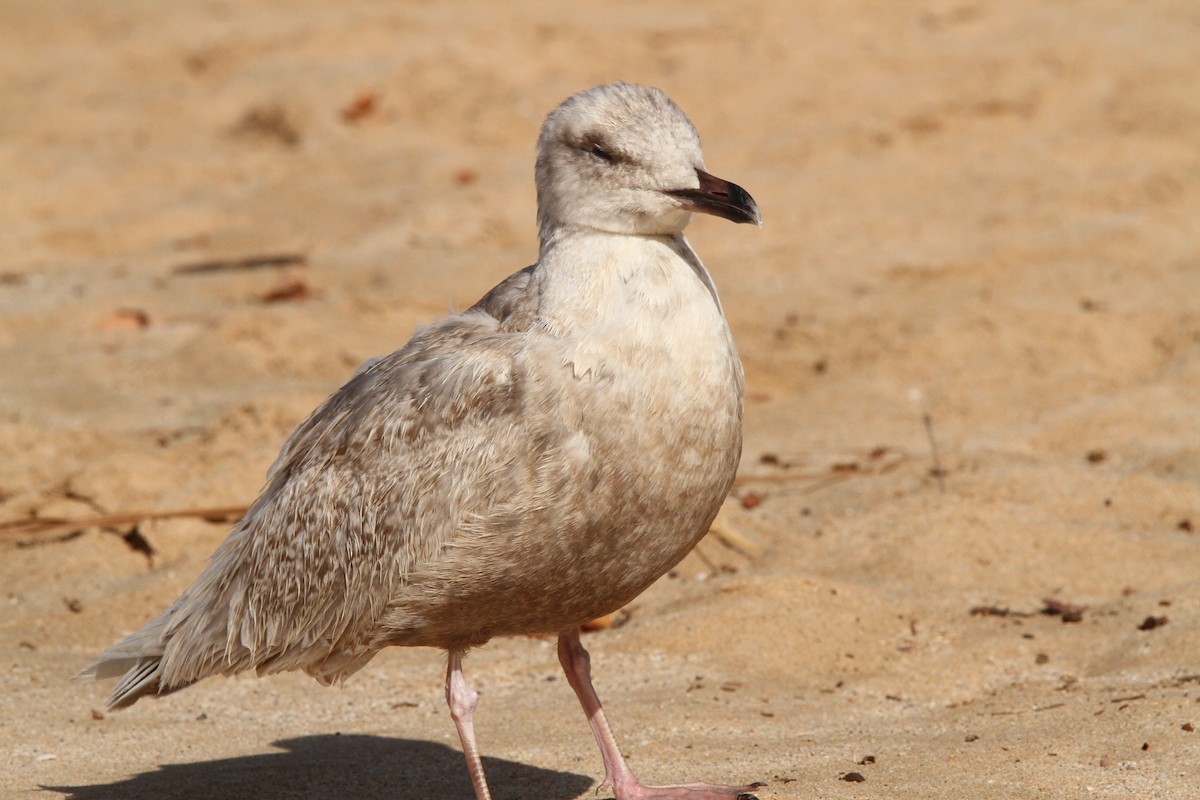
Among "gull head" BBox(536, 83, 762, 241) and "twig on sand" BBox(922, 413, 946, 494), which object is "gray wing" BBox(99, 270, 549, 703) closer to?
"gull head" BBox(536, 83, 762, 241)

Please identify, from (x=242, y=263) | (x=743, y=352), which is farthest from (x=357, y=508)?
(x=242, y=263)

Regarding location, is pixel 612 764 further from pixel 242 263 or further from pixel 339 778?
pixel 242 263

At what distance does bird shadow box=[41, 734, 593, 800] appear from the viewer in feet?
14.6

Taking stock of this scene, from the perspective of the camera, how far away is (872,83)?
10.9m

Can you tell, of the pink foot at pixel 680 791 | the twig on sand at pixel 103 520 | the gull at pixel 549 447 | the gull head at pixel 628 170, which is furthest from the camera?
the twig on sand at pixel 103 520

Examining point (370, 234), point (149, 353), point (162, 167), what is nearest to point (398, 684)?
point (149, 353)

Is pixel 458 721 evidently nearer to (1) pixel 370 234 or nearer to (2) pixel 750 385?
(2) pixel 750 385

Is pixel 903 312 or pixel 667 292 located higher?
pixel 667 292

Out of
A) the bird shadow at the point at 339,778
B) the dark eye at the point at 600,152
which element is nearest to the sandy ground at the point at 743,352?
the bird shadow at the point at 339,778

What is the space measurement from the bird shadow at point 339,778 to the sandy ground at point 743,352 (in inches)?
0.7

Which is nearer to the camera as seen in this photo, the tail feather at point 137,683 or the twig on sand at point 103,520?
the tail feather at point 137,683

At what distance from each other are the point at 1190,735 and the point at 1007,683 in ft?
2.65

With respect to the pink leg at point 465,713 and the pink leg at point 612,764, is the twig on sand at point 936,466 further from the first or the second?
the pink leg at point 465,713

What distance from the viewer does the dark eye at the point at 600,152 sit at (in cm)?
396
